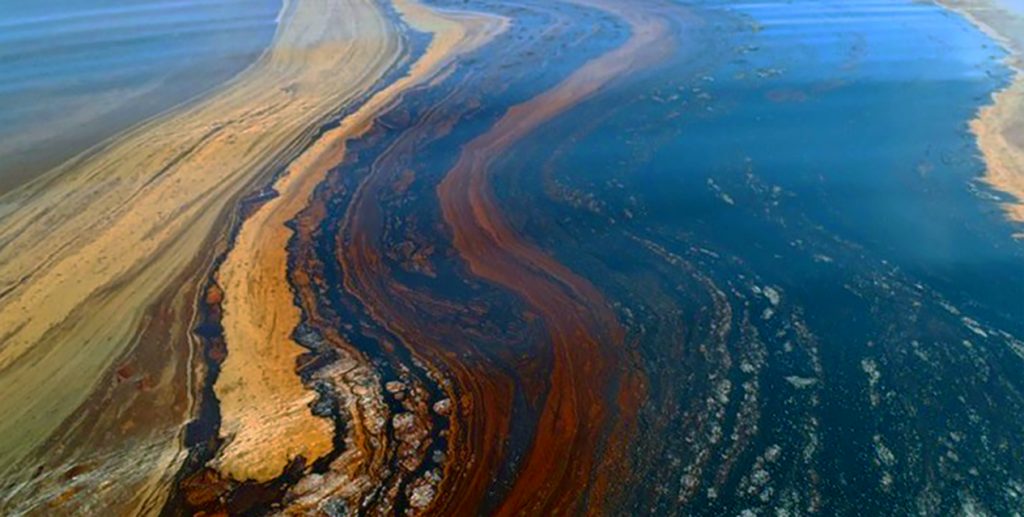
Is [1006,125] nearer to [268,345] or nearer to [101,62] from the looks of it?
[268,345]

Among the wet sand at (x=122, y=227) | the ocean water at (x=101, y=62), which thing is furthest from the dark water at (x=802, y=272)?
the ocean water at (x=101, y=62)

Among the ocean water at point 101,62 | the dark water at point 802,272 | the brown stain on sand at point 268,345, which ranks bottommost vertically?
the dark water at point 802,272

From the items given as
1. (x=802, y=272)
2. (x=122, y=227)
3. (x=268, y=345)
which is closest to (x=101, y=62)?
(x=122, y=227)

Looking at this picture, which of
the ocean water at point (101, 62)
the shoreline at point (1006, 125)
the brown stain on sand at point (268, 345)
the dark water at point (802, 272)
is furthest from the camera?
the ocean water at point (101, 62)

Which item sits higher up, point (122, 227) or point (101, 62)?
point (101, 62)

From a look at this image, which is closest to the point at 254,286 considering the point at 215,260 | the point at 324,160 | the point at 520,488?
the point at 215,260

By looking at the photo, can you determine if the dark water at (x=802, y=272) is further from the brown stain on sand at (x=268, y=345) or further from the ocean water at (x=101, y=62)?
the ocean water at (x=101, y=62)

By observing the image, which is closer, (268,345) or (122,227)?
(268,345)
